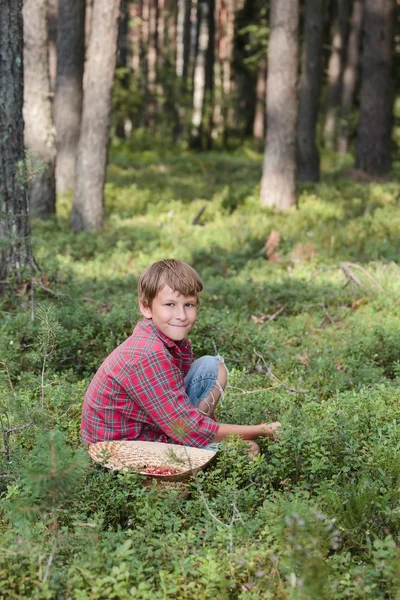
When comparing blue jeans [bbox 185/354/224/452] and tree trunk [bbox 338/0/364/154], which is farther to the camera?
tree trunk [bbox 338/0/364/154]

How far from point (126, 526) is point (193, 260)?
596 centimetres

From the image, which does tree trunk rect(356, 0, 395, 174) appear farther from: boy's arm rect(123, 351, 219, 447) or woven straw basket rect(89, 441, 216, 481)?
woven straw basket rect(89, 441, 216, 481)

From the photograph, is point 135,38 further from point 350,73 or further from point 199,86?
point 350,73

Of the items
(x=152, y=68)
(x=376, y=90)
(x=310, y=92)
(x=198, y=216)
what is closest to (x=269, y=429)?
(x=198, y=216)

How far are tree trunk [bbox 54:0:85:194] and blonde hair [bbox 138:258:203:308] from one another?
10303 mm

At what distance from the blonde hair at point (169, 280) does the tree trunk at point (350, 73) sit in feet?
67.8

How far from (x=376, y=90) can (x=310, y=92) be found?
69.9 inches

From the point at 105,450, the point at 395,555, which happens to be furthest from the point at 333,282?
the point at 395,555

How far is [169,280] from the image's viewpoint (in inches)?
154

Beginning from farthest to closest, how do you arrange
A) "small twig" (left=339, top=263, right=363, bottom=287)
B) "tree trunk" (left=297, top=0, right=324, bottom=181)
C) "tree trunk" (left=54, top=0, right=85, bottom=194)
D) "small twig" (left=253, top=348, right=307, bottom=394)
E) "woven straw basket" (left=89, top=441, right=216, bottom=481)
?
1. "tree trunk" (left=297, top=0, right=324, bottom=181)
2. "tree trunk" (left=54, top=0, right=85, bottom=194)
3. "small twig" (left=339, top=263, right=363, bottom=287)
4. "small twig" (left=253, top=348, right=307, bottom=394)
5. "woven straw basket" (left=89, top=441, right=216, bottom=481)

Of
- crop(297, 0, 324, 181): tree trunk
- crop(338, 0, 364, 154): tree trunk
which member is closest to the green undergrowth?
crop(297, 0, 324, 181): tree trunk

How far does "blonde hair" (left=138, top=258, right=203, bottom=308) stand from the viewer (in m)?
3.92

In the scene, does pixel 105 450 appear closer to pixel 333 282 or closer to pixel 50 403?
pixel 50 403

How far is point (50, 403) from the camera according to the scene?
4508mm
